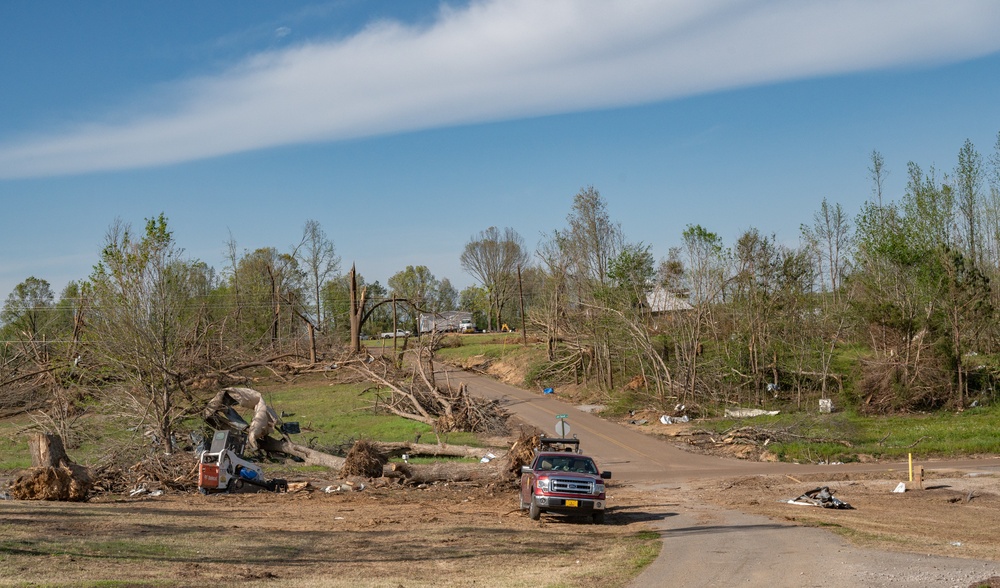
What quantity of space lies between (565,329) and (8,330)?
3888 cm

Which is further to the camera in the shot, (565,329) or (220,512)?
(565,329)

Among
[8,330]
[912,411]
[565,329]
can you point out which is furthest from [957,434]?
[8,330]

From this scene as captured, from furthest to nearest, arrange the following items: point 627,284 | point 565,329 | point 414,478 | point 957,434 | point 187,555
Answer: point 565,329, point 627,284, point 957,434, point 414,478, point 187,555

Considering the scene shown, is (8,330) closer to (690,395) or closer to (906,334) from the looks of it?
(690,395)

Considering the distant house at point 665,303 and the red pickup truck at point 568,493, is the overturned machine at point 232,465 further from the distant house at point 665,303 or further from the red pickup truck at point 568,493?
the distant house at point 665,303

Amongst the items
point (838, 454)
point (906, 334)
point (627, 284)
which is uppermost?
point (627, 284)

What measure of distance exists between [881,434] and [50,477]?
33.0 m

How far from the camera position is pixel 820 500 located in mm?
22203

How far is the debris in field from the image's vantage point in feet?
71.8

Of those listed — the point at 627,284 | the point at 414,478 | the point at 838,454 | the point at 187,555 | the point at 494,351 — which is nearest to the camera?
the point at 187,555

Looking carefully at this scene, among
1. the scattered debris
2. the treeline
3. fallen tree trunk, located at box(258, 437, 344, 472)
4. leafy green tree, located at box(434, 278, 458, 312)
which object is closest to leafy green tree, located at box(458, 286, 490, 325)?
leafy green tree, located at box(434, 278, 458, 312)

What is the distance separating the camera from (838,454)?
3306 centimetres

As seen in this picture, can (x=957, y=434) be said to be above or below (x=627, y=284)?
below

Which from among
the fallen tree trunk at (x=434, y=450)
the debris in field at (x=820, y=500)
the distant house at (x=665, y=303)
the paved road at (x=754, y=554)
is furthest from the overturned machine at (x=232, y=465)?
the distant house at (x=665, y=303)
